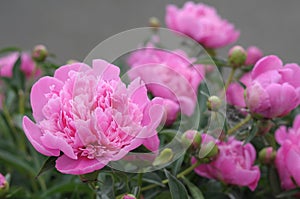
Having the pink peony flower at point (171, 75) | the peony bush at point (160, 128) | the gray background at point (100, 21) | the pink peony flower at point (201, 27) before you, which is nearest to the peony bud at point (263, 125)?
the peony bush at point (160, 128)

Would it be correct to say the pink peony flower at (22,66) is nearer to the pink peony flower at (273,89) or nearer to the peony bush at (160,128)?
the peony bush at (160,128)

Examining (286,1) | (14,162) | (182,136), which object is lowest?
(14,162)

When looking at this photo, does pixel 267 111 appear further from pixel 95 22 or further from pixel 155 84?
pixel 95 22

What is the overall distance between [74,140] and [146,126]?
1.7 inches

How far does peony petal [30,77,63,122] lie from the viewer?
0.33 meters

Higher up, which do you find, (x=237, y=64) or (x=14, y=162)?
(x=237, y=64)

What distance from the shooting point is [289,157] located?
412 mm

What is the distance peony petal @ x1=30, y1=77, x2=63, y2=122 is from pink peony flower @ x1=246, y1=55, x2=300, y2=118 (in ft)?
0.47

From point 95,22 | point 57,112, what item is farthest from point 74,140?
point 95,22

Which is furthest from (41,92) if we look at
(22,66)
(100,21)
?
(100,21)

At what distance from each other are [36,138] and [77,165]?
0.10 ft

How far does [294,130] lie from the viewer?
434 mm

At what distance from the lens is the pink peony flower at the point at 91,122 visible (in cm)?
Answer: 31

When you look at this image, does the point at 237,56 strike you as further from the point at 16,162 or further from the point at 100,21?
the point at 100,21
